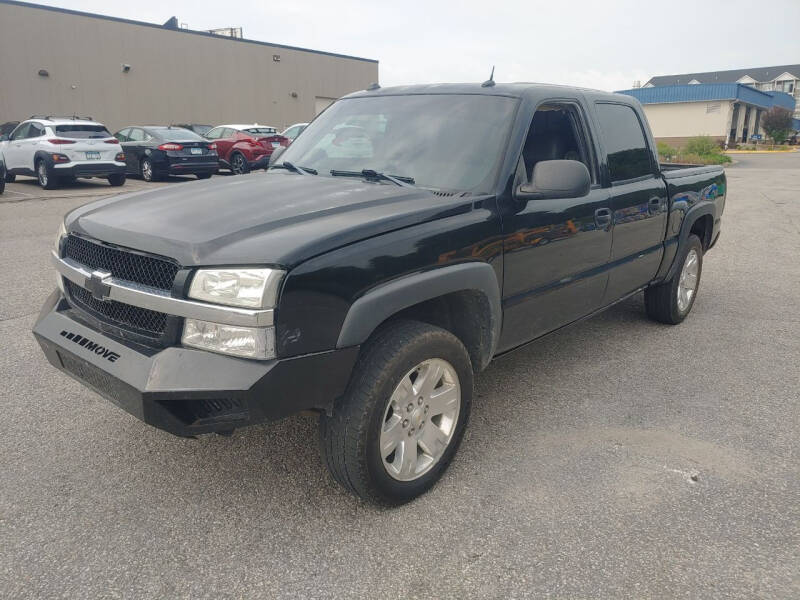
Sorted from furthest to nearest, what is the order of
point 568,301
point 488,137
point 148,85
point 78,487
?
point 148,85
point 568,301
point 488,137
point 78,487

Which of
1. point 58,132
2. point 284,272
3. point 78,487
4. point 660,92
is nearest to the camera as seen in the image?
point 284,272

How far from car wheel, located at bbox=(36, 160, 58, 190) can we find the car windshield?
3.12 m

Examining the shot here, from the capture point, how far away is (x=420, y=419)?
112 inches

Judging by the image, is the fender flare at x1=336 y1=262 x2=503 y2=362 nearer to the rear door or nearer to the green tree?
the rear door

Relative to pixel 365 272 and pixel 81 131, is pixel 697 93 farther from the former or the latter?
pixel 365 272

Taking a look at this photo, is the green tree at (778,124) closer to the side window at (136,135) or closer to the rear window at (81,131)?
the side window at (136,135)

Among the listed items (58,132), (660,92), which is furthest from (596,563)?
(660,92)

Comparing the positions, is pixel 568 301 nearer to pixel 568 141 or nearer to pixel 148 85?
pixel 568 141

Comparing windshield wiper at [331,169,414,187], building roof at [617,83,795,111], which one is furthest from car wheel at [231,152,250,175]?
building roof at [617,83,795,111]

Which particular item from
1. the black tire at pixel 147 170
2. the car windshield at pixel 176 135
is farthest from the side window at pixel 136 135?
the black tire at pixel 147 170

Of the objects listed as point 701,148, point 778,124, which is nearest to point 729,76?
point 778,124

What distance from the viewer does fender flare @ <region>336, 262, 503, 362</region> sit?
8.02ft

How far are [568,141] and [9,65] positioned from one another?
26367 millimetres

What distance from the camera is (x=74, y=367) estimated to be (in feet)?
9.05
